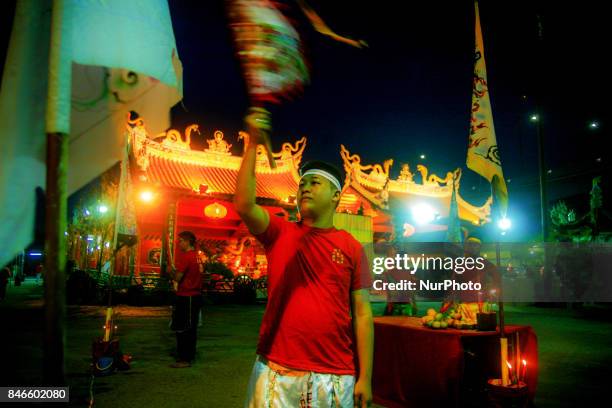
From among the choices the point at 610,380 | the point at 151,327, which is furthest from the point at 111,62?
the point at 151,327

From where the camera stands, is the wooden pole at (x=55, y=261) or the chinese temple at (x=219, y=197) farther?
the chinese temple at (x=219, y=197)

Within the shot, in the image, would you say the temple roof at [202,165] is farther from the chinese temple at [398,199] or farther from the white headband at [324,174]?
the white headband at [324,174]

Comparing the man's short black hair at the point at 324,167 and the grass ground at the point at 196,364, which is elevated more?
the man's short black hair at the point at 324,167

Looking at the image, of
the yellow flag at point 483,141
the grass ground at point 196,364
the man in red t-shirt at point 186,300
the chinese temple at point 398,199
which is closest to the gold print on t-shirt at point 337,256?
the yellow flag at point 483,141

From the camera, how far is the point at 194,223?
21.4m

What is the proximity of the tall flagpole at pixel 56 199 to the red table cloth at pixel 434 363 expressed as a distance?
403 centimetres

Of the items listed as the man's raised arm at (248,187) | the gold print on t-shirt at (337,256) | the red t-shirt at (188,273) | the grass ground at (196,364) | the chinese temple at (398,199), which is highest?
the chinese temple at (398,199)

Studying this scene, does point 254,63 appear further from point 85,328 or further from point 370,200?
point 370,200

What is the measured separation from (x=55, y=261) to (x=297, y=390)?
4.32ft

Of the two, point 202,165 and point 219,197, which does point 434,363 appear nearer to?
point 219,197

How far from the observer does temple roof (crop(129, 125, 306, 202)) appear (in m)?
18.4

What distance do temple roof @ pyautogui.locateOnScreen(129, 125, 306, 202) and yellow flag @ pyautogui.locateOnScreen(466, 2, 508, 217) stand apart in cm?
1314

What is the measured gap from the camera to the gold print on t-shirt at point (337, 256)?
243cm

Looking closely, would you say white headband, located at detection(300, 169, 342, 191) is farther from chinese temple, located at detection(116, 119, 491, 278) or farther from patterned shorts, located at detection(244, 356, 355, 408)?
chinese temple, located at detection(116, 119, 491, 278)
